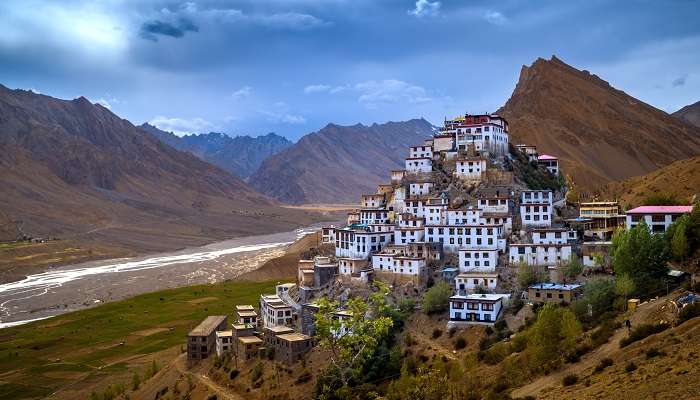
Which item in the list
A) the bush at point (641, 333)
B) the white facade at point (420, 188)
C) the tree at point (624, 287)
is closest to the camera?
the bush at point (641, 333)

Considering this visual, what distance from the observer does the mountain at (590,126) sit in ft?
443

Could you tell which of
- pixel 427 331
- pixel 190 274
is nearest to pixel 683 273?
pixel 427 331

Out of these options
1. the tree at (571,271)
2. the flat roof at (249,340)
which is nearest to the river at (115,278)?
the flat roof at (249,340)

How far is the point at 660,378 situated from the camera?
24812mm

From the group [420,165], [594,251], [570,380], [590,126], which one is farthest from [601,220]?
[590,126]

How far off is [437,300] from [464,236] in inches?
299

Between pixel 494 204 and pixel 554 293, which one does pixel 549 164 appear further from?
pixel 554 293

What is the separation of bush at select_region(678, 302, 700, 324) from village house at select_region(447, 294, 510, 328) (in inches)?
537

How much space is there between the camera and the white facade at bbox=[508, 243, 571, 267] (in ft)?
158

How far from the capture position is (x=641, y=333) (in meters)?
30.6

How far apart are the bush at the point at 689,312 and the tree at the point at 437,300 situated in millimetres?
17636

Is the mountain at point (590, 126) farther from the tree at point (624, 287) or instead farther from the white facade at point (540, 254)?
the tree at point (624, 287)

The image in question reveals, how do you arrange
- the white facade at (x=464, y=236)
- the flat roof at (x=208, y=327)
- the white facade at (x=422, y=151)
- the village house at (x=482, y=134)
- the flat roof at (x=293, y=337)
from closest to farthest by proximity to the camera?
the flat roof at (x=293, y=337) → the white facade at (x=464, y=236) → the flat roof at (x=208, y=327) → the village house at (x=482, y=134) → the white facade at (x=422, y=151)

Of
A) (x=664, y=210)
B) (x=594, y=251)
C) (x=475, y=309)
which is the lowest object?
(x=475, y=309)
